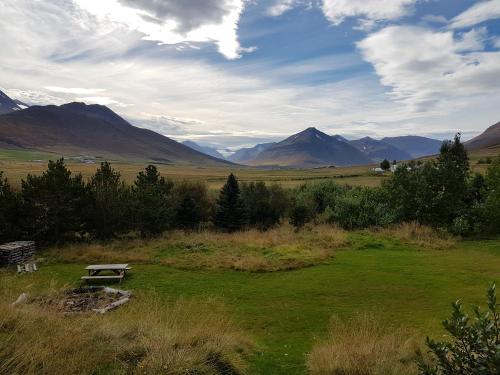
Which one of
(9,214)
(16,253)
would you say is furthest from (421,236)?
(9,214)

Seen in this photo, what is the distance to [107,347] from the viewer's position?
539cm

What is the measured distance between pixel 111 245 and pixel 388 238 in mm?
16723

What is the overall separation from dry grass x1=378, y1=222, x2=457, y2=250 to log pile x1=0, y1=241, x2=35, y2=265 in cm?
2066

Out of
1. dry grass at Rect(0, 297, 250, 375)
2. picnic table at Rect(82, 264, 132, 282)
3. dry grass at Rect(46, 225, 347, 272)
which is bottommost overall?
dry grass at Rect(46, 225, 347, 272)

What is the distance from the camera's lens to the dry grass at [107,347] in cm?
445

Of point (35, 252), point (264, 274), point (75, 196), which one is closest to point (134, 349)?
point (264, 274)

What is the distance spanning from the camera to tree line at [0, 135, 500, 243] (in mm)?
21938

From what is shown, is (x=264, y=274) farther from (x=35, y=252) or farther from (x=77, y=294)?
(x=35, y=252)

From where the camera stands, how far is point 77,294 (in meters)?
13.4

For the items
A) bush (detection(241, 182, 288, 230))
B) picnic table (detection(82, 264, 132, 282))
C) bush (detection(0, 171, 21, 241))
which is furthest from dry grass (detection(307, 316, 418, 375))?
bush (detection(241, 182, 288, 230))

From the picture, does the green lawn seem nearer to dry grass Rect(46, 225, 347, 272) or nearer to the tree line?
dry grass Rect(46, 225, 347, 272)

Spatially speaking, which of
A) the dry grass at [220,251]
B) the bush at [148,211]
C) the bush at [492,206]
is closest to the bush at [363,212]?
the dry grass at [220,251]

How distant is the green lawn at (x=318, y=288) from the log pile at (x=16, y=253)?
1456 mm

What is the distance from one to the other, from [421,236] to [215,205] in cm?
1768
